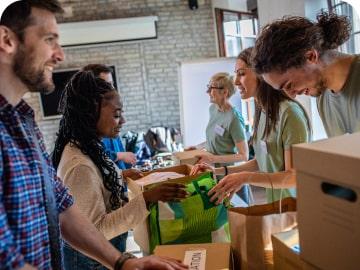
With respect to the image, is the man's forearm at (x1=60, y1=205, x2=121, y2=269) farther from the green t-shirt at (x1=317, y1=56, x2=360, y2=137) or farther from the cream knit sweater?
the green t-shirt at (x1=317, y1=56, x2=360, y2=137)

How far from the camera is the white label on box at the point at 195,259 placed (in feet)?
3.23

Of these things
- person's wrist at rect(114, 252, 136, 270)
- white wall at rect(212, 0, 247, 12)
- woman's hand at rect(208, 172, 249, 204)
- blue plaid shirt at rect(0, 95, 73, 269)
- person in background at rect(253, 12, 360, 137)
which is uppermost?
white wall at rect(212, 0, 247, 12)

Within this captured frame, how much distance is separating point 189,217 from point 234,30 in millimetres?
4790

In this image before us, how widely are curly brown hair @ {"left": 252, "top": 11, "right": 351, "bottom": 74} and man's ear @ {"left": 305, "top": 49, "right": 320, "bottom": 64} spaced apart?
0.03 feet

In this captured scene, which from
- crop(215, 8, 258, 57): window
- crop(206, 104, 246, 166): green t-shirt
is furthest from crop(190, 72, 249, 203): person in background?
crop(215, 8, 258, 57): window

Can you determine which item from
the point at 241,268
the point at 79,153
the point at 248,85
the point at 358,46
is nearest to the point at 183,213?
the point at 241,268

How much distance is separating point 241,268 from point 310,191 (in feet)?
1.32

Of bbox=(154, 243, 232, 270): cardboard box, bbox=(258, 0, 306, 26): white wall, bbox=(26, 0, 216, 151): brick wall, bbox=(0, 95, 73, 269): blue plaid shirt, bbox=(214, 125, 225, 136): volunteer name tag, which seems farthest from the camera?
bbox=(26, 0, 216, 151): brick wall

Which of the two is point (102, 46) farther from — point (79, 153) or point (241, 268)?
point (241, 268)

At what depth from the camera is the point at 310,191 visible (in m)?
0.70

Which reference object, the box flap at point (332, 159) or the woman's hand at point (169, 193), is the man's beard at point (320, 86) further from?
the woman's hand at point (169, 193)

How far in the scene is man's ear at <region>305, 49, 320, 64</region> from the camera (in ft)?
3.67

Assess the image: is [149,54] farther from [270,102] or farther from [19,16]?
[19,16]

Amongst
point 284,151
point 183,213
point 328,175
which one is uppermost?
point 328,175
